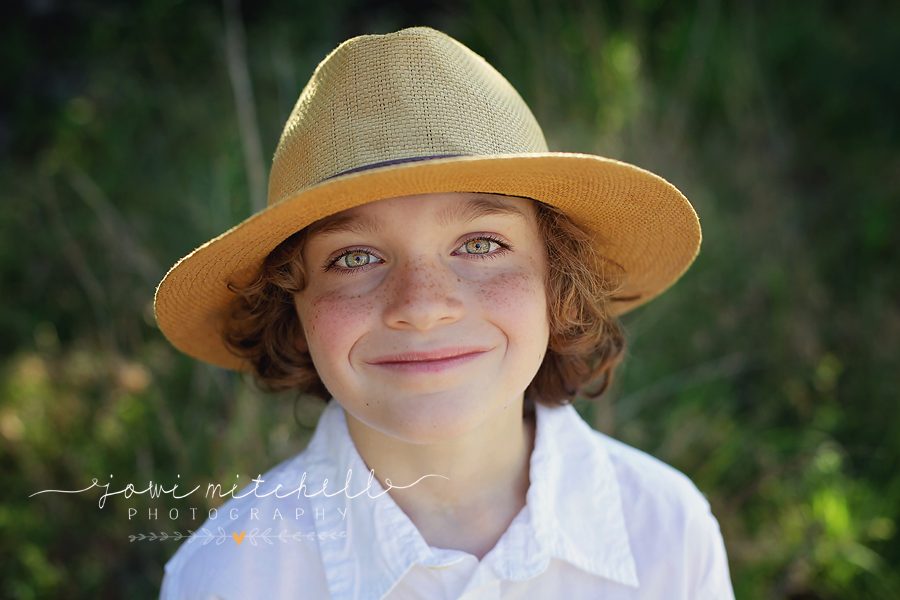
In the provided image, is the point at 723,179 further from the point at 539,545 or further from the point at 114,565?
the point at 114,565

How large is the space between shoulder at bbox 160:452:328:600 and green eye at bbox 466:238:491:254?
2.43 feet

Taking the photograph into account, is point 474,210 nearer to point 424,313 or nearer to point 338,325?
point 424,313

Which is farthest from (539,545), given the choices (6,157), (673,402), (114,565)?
(6,157)

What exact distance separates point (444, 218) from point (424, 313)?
21cm

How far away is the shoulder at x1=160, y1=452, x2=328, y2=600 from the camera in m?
1.50

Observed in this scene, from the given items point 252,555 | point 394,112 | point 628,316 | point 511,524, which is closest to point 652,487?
point 511,524

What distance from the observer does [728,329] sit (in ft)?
11.6

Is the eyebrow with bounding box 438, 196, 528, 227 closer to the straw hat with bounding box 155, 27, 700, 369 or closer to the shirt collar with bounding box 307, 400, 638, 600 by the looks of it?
the straw hat with bounding box 155, 27, 700, 369

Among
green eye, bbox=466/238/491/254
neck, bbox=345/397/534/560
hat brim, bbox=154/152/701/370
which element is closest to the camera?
hat brim, bbox=154/152/701/370

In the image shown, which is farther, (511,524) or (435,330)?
(511,524)

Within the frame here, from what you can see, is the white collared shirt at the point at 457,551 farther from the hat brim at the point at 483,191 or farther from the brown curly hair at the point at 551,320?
the hat brim at the point at 483,191

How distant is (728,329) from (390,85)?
2.76 m

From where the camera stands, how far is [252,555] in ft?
4.99

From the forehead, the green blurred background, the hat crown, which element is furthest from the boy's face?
the green blurred background
